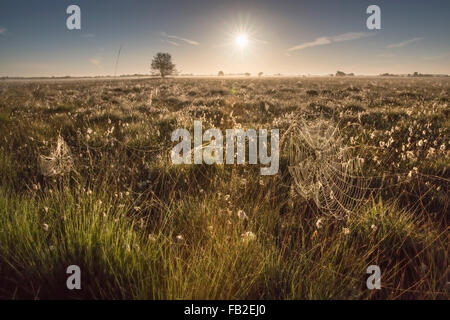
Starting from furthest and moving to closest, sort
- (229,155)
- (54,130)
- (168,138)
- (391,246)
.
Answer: (54,130) → (168,138) → (229,155) → (391,246)

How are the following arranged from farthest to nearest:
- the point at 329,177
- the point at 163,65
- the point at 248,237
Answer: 1. the point at 163,65
2. the point at 329,177
3. the point at 248,237

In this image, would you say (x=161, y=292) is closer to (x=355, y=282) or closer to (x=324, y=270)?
(x=324, y=270)

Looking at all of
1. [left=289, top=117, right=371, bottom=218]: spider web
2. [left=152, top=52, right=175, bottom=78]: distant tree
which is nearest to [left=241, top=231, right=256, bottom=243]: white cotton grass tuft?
[left=289, top=117, right=371, bottom=218]: spider web

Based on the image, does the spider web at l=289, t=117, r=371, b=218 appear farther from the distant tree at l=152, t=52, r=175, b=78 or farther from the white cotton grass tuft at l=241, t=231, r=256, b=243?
the distant tree at l=152, t=52, r=175, b=78

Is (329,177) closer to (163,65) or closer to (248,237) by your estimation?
(248,237)

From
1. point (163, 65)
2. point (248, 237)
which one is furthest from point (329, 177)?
point (163, 65)

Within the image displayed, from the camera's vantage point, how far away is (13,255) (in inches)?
75.7

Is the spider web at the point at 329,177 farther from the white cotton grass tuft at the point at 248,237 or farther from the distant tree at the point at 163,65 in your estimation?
the distant tree at the point at 163,65

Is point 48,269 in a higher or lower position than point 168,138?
lower

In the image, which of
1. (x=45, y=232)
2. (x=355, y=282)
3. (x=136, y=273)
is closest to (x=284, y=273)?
(x=355, y=282)

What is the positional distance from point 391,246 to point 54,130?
267 inches

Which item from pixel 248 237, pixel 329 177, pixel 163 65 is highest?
pixel 163 65

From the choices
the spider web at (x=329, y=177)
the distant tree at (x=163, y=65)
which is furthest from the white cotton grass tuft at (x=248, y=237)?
the distant tree at (x=163, y=65)

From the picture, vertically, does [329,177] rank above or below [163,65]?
below
